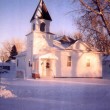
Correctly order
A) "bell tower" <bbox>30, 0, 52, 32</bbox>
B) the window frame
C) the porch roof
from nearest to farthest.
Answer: the porch roof, "bell tower" <bbox>30, 0, 52, 32</bbox>, the window frame

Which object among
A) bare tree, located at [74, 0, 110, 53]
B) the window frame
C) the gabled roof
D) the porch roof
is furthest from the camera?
the gabled roof

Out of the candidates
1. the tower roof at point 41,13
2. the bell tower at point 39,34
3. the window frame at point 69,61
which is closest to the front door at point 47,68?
the bell tower at point 39,34

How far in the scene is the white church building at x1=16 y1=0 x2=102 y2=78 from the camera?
1183 inches

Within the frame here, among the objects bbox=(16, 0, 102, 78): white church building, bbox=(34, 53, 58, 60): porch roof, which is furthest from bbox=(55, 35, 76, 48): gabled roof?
bbox=(34, 53, 58, 60): porch roof

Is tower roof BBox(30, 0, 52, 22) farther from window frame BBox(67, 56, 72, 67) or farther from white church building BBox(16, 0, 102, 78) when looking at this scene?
window frame BBox(67, 56, 72, 67)

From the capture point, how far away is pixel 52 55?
1154 inches

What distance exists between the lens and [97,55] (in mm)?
32375

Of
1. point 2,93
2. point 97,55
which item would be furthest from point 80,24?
point 97,55

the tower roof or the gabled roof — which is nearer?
the tower roof

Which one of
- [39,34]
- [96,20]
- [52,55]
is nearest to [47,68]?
[52,55]

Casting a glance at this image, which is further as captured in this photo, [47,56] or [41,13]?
[41,13]

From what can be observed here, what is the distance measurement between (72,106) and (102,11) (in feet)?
31.6

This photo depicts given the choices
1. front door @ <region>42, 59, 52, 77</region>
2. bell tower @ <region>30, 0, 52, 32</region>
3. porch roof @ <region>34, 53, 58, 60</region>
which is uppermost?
bell tower @ <region>30, 0, 52, 32</region>

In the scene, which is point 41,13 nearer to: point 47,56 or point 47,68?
point 47,56
